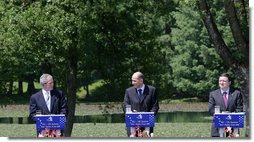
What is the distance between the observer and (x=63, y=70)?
65.6ft

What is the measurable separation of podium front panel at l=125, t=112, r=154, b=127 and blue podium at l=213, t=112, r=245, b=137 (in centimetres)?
91

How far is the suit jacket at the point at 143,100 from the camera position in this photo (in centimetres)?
1023

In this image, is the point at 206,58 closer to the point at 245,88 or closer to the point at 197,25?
the point at 197,25

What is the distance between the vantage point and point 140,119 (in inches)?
382

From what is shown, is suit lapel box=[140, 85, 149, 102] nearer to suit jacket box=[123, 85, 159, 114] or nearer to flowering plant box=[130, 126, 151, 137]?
suit jacket box=[123, 85, 159, 114]

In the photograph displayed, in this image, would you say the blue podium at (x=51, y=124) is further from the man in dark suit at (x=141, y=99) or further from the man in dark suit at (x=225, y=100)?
the man in dark suit at (x=225, y=100)

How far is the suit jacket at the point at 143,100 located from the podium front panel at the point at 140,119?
1.61 ft

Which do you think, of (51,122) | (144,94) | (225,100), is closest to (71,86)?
(144,94)

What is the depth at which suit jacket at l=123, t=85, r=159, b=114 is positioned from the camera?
403 inches

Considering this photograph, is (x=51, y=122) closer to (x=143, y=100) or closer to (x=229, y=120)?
(x=143, y=100)

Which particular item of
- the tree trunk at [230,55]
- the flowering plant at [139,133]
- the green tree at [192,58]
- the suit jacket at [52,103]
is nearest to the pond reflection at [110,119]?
the green tree at [192,58]

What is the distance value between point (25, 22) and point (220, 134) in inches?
364

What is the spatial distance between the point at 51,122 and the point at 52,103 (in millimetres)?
415

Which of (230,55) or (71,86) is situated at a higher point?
(230,55)
